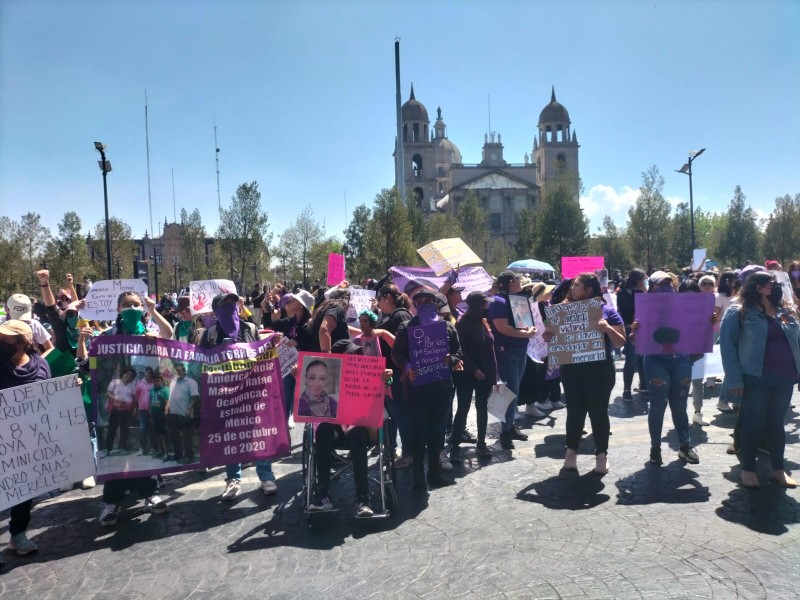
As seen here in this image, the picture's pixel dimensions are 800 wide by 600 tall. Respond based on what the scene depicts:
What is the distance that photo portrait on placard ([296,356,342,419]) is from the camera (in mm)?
5043

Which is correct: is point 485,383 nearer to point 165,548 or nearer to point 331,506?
point 331,506

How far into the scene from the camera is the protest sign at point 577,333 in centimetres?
575

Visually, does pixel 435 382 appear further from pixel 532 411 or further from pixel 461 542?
pixel 532 411

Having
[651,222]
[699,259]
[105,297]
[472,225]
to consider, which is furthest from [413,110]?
[105,297]

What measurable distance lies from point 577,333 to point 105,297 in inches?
280

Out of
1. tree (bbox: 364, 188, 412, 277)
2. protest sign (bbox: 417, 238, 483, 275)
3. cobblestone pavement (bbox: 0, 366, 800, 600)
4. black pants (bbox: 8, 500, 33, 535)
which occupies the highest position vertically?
tree (bbox: 364, 188, 412, 277)

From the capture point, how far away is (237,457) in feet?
17.6

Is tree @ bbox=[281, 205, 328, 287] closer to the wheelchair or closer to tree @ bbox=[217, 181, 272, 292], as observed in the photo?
tree @ bbox=[217, 181, 272, 292]

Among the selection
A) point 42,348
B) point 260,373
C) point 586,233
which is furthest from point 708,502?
point 586,233

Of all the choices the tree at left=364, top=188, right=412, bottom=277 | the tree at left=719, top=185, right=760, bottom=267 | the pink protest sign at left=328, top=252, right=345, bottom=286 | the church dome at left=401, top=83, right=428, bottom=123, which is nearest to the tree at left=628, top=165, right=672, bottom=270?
the tree at left=719, top=185, right=760, bottom=267

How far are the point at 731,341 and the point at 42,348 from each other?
6.70 metres

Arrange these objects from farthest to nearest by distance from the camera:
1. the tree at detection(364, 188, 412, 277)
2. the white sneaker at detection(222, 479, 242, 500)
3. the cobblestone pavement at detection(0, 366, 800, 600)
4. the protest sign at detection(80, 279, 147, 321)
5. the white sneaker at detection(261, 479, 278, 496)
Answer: the tree at detection(364, 188, 412, 277) < the protest sign at detection(80, 279, 147, 321) < the white sneaker at detection(261, 479, 278, 496) < the white sneaker at detection(222, 479, 242, 500) < the cobblestone pavement at detection(0, 366, 800, 600)

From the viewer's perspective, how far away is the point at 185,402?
5.28 metres

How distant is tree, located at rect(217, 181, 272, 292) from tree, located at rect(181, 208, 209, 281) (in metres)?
4.97
